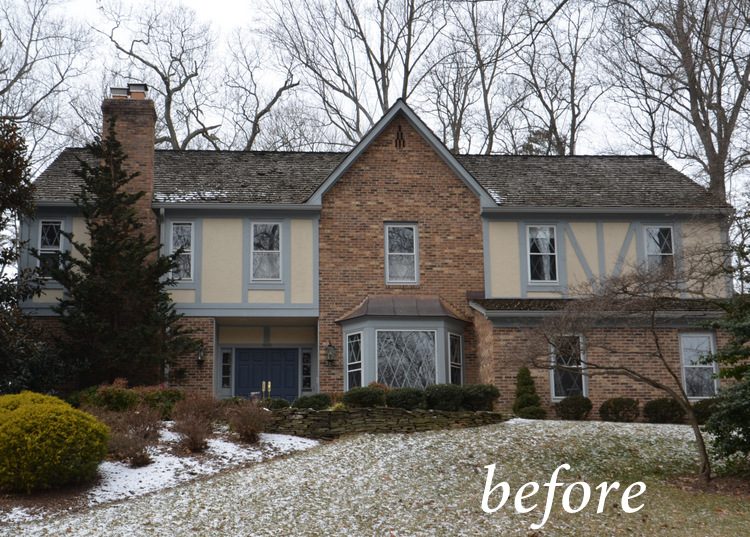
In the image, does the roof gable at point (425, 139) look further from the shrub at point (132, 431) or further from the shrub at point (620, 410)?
the shrub at point (132, 431)

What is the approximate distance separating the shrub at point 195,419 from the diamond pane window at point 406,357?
5554 mm

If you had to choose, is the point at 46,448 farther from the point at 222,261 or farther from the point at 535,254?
the point at 535,254

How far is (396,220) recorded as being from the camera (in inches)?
948

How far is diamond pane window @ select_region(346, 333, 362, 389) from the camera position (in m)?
22.7

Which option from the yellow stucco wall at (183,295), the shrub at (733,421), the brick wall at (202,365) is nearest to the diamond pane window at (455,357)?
the brick wall at (202,365)

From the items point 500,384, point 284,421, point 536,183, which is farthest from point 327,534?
point 536,183

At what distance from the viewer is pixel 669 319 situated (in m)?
22.3

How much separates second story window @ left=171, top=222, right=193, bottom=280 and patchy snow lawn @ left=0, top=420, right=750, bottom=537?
26.1 feet

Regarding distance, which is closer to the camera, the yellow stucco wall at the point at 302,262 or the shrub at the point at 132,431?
the shrub at the point at 132,431

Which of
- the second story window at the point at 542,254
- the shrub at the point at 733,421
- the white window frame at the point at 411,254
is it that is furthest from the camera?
the second story window at the point at 542,254

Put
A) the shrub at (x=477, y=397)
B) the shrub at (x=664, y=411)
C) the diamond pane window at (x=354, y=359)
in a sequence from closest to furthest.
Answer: the shrub at (x=477, y=397)
the shrub at (x=664, y=411)
the diamond pane window at (x=354, y=359)

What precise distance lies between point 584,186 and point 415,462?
504 inches

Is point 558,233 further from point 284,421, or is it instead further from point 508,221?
point 284,421

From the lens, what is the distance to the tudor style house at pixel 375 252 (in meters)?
22.6
